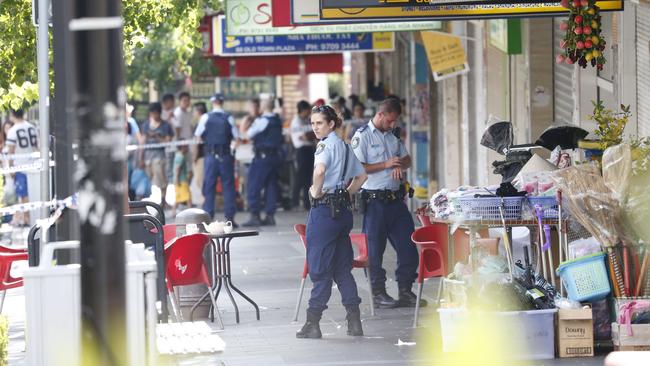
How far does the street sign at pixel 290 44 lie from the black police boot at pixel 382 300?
8.52 metres

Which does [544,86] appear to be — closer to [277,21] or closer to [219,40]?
[277,21]

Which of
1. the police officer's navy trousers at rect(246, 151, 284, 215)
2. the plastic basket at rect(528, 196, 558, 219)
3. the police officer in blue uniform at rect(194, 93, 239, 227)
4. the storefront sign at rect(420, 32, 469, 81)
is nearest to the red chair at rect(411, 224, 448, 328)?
the plastic basket at rect(528, 196, 558, 219)

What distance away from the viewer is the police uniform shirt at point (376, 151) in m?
12.3

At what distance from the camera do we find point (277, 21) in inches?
535

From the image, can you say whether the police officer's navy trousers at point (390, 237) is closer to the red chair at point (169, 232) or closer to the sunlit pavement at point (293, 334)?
the sunlit pavement at point (293, 334)

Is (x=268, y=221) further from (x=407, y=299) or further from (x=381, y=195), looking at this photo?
(x=381, y=195)

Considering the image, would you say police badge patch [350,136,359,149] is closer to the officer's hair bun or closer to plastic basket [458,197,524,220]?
the officer's hair bun

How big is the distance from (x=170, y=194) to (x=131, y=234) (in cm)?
1077

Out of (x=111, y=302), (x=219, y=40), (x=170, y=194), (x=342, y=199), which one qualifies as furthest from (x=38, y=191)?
(x=111, y=302)

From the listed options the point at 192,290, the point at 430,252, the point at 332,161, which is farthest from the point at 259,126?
the point at 332,161

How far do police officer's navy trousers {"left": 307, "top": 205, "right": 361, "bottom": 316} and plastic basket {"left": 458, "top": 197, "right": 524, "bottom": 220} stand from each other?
1.01 meters

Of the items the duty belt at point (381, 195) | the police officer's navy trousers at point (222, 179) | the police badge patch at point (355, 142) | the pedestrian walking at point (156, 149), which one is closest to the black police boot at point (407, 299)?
the duty belt at point (381, 195)

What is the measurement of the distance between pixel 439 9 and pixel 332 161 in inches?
62.5

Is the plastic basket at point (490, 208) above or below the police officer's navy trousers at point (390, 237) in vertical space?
above
